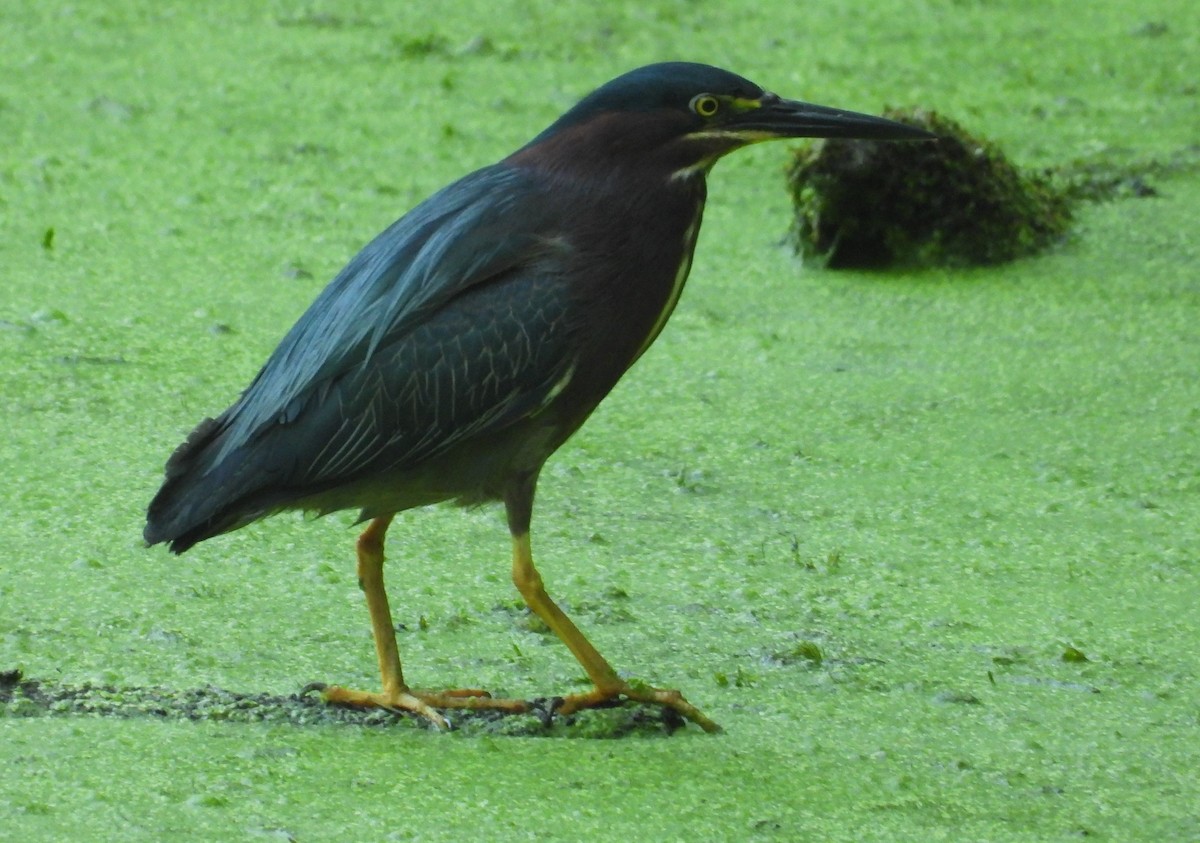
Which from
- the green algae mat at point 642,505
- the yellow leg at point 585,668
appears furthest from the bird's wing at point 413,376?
the green algae mat at point 642,505

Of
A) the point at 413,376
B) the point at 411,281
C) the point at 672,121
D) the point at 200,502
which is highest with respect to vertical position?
the point at 672,121

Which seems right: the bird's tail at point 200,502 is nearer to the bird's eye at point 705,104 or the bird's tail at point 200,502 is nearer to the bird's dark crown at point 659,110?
the bird's dark crown at point 659,110

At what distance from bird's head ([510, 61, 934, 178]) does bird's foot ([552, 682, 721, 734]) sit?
2.51ft

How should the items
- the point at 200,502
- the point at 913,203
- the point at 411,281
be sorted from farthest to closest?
the point at 913,203 < the point at 411,281 < the point at 200,502

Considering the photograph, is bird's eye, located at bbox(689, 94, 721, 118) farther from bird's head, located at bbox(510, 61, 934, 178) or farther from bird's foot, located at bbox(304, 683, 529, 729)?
bird's foot, located at bbox(304, 683, 529, 729)

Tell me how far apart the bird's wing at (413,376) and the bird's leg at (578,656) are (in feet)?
0.59

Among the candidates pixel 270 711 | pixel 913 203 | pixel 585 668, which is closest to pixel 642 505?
pixel 585 668

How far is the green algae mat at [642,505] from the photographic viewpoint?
2520 millimetres

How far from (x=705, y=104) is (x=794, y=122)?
0.14 meters

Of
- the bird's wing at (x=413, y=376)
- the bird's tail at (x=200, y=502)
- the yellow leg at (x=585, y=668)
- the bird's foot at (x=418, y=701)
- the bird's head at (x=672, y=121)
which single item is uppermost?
the bird's head at (x=672, y=121)

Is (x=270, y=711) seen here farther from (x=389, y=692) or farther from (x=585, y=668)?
(x=585, y=668)

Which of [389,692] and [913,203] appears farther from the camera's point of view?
[913,203]

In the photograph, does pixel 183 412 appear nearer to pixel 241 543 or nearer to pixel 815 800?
pixel 241 543

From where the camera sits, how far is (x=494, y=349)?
2.70m
